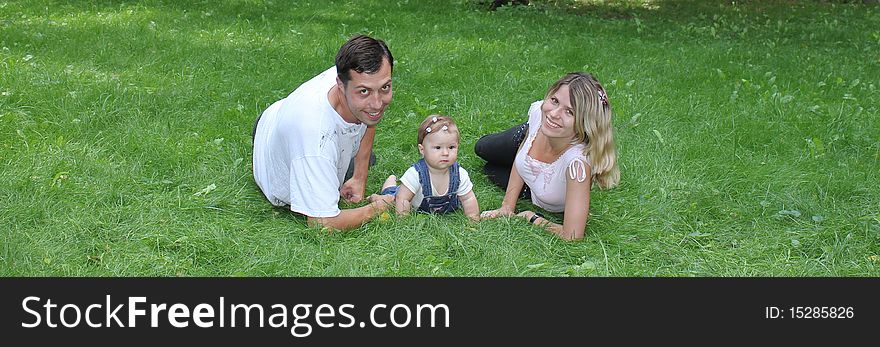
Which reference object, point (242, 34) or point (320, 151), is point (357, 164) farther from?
point (242, 34)

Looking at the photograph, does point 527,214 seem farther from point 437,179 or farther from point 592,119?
point 592,119

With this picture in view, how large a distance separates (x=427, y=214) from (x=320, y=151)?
788 millimetres

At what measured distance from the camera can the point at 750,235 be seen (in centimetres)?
491

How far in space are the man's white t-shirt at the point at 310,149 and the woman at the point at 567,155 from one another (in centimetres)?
97

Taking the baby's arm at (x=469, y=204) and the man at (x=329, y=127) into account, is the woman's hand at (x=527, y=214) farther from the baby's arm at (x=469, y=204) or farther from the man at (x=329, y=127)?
the man at (x=329, y=127)

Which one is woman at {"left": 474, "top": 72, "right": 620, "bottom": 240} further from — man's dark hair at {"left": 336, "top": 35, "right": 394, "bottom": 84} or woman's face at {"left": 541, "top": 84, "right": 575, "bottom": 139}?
man's dark hair at {"left": 336, "top": 35, "right": 394, "bottom": 84}

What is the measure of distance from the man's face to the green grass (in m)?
0.65

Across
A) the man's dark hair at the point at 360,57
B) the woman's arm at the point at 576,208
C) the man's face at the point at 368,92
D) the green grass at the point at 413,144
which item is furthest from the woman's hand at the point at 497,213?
the man's dark hair at the point at 360,57

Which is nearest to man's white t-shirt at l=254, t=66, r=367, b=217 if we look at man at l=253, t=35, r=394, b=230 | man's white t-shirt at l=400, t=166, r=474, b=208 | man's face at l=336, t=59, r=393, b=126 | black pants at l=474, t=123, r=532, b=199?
man at l=253, t=35, r=394, b=230

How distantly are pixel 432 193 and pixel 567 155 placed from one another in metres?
0.79

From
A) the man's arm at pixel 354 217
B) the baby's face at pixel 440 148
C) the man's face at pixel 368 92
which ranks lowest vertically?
the man's arm at pixel 354 217

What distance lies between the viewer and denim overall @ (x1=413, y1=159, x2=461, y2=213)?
4832 mm

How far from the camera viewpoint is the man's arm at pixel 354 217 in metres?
4.55

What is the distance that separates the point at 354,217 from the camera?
4648mm
